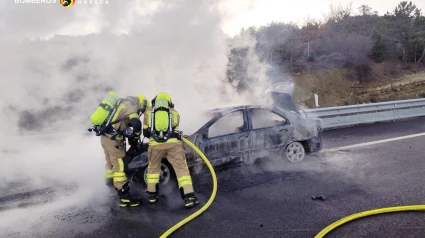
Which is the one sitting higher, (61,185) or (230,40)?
(230,40)

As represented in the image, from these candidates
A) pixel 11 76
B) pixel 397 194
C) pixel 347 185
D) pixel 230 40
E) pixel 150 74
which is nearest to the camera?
pixel 397 194

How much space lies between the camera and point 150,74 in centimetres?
851

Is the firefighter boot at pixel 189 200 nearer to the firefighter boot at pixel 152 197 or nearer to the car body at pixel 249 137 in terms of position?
the firefighter boot at pixel 152 197

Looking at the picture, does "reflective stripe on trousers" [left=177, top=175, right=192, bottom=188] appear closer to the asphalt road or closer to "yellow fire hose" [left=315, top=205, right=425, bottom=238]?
the asphalt road

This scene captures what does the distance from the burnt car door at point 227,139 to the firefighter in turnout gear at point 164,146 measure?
0.94 meters

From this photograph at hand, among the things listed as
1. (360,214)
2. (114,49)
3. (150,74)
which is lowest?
(360,214)

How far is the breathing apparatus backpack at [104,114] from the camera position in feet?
16.5

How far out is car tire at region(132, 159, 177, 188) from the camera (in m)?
5.70

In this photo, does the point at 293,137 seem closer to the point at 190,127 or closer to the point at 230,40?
the point at 190,127

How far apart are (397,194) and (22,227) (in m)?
5.42

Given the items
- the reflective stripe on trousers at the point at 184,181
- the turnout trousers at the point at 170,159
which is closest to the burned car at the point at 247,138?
the turnout trousers at the point at 170,159

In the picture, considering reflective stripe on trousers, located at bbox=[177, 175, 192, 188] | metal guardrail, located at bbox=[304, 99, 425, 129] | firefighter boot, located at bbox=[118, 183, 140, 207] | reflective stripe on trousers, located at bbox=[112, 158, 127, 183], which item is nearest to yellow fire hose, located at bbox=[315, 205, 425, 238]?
reflective stripe on trousers, located at bbox=[177, 175, 192, 188]

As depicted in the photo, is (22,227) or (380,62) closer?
(22,227)

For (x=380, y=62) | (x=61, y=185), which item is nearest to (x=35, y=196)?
(x=61, y=185)
